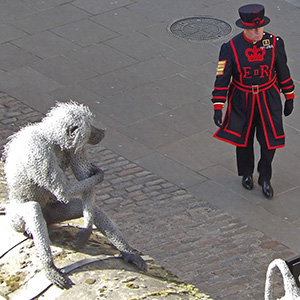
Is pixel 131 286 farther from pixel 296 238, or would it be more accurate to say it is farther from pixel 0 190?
pixel 296 238

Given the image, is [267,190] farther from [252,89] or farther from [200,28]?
[200,28]

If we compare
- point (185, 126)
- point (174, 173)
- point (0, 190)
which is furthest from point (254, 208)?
point (0, 190)

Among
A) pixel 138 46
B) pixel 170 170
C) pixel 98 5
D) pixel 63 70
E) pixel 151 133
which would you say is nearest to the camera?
pixel 170 170

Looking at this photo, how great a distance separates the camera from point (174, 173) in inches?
367

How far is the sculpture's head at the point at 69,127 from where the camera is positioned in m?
5.79

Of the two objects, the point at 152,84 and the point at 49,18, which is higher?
the point at 152,84

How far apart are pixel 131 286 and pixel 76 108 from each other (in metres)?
1.26

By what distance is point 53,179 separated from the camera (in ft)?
19.1

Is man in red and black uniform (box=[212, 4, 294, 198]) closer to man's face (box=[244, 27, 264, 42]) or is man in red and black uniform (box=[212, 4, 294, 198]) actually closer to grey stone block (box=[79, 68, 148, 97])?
man's face (box=[244, 27, 264, 42])

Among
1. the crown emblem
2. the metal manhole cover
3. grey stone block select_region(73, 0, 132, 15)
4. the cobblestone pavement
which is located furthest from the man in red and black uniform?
grey stone block select_region(73, 0, 132, 15)

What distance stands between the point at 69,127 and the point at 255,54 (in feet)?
10.9

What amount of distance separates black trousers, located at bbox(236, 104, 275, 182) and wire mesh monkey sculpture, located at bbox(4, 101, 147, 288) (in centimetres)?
312

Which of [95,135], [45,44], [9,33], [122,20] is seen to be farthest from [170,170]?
[9,33]

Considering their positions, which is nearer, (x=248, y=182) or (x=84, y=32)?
(x=248, y=182)
